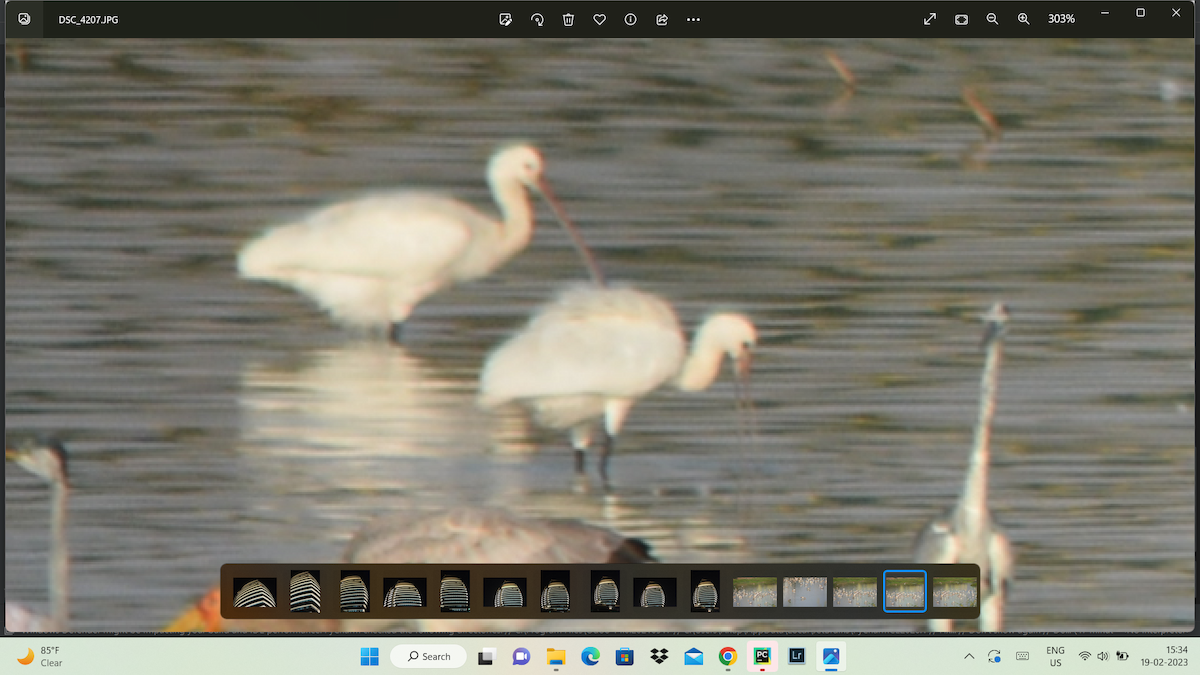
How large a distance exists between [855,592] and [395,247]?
169 cm

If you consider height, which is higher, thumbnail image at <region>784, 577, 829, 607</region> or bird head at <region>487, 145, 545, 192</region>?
bird head at <region>487, 145, 545, 192</region>

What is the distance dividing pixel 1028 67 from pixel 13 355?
1739 mm

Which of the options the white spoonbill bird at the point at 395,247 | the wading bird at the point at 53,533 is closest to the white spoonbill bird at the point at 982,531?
the white spoonbill bird at the point at 395,247

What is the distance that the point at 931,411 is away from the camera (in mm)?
3109

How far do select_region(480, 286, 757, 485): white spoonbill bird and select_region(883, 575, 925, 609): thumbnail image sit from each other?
3.11 feet

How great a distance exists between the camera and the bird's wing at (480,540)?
8.16ft

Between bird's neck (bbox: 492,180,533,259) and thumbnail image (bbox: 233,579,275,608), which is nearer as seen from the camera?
thumbnail image (bbox: 233,579,275,608)

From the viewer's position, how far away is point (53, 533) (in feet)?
8.63

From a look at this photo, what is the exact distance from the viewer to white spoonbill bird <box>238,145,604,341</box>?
3.45 m

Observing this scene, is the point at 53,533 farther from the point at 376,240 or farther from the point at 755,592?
the point at 376,240

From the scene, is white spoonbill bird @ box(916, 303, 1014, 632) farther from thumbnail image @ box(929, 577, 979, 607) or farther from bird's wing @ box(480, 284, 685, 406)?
bird's wing @ box(480, 284, 685, 406)

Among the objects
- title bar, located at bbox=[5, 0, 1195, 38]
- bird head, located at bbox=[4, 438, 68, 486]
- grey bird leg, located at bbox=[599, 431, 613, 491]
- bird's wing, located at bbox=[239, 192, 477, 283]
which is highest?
bird's wing, located at bbox=[239, 192, 477, 283]

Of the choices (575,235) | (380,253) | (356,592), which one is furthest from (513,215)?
(356,592)
